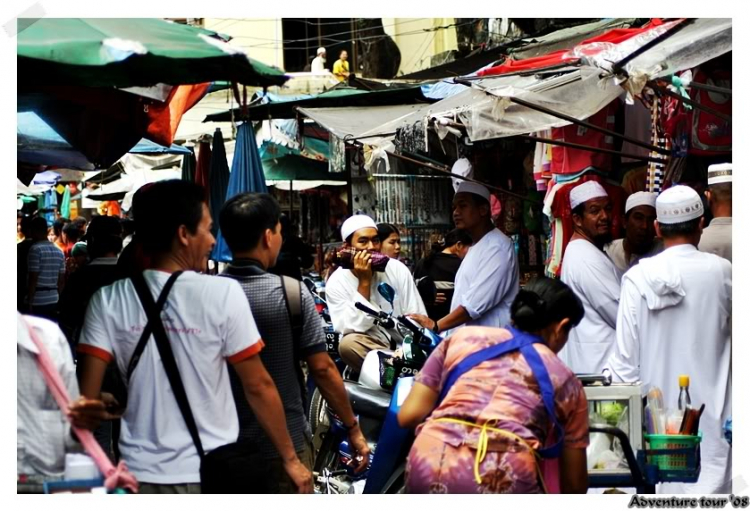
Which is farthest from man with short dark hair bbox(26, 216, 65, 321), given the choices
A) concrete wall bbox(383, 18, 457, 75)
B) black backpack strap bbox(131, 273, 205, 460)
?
concrete wall bbox(383, 18, 457, 75)

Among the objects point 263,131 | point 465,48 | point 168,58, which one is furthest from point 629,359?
point 465,48

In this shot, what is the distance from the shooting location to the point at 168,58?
3.83 metres

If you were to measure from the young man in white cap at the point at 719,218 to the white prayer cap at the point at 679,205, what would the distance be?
34 cm

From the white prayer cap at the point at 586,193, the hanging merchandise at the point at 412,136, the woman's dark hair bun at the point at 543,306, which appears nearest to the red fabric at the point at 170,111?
the hanging merchandise at the point at 412,136

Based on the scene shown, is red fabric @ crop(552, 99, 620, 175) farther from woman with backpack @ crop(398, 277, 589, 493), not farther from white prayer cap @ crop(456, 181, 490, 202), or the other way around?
woman with backpack @ crop(398, 277, 589, 493)

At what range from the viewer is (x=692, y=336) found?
5.54 m

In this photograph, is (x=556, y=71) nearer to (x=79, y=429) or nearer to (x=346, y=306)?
(x=346, y=306)

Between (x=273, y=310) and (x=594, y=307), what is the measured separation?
9.75 feet

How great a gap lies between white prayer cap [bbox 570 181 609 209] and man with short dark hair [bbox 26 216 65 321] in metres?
5.30

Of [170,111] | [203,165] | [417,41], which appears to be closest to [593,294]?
[203,165]

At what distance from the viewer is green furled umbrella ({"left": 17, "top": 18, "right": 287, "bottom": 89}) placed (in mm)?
3754

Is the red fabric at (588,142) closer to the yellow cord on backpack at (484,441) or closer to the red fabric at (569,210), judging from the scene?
the red fabric at (569,210)

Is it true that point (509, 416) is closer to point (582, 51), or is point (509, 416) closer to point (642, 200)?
point (582, 51)

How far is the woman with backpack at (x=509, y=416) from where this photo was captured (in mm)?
3699
